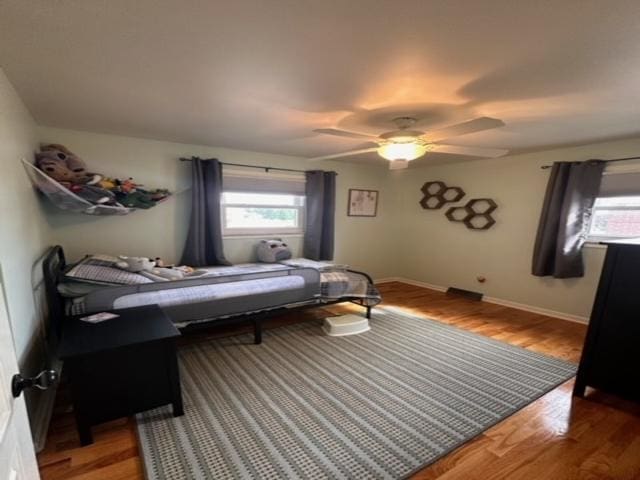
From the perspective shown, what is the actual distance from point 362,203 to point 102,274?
3.75 meters

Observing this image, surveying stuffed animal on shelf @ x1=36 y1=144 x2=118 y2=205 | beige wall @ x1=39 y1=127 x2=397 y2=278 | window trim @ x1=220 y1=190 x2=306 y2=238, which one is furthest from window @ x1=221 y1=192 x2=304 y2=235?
stuffed animal on shelf @ x1=36 y1=144 x2=118 y2=205

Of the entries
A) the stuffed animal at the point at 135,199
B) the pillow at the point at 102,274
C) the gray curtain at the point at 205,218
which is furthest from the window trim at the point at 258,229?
the pillow at the point at 102,274

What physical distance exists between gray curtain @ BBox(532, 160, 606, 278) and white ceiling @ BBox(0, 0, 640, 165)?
90cm

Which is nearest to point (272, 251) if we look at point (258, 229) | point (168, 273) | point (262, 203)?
point (258, 229)

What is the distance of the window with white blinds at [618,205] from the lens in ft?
10.4

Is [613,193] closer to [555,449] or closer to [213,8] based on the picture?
[555,449]

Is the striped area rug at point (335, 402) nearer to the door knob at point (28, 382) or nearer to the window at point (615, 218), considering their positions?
the door knob at point (28, 382)

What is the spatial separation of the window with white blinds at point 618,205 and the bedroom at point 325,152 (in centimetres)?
2

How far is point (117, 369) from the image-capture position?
170 centimetres

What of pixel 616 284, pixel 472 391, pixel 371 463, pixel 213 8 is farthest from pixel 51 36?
pixel 616 284

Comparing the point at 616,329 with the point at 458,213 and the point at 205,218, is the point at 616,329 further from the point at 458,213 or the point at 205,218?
the point at 205,218

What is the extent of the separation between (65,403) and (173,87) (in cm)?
218

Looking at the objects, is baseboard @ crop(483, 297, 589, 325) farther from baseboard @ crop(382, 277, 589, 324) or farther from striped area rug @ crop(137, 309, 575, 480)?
striped area rug @ crop(137, 309, 575, 480)

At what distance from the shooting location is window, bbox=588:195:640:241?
3.27 meters
